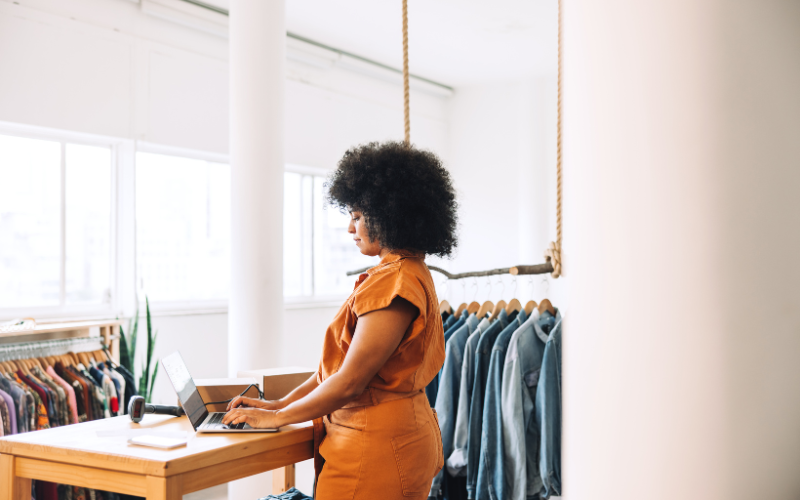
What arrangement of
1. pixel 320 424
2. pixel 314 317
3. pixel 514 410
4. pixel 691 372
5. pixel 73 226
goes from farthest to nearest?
pixel 314 317 → pixel 73 226 → pixel 514 410 → pixel 320 424 → pixel 691 372

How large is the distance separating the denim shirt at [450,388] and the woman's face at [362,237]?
109cm

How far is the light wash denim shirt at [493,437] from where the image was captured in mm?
2314

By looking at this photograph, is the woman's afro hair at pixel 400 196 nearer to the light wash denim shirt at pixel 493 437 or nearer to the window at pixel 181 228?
the light wash denim shirt at pixel 493 437

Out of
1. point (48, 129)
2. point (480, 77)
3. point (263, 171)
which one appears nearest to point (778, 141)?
point (263, 171)

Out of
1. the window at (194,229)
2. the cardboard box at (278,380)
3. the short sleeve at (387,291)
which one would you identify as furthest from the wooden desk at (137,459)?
the window at (194,229)

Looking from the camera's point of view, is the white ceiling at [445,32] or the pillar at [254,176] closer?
the pillar at [254,176]

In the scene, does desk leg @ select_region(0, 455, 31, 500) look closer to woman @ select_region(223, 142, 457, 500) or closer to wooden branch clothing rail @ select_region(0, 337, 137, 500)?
woman @ select_region(223, 142, 457, 500)

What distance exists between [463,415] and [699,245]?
2.03 meters

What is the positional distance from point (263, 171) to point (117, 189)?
164 centimetres

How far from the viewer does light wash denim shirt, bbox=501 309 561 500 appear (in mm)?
2283

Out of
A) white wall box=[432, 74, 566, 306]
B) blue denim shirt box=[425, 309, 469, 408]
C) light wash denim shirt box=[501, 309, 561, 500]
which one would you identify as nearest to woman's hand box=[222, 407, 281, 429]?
light wash denim shirt box=[501, 309, 561, 500]

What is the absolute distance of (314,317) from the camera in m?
5.40

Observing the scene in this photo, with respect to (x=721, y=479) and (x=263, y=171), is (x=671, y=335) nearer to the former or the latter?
(x=721, y=479)

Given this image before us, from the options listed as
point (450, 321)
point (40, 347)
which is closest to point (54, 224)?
point (40, 347)
